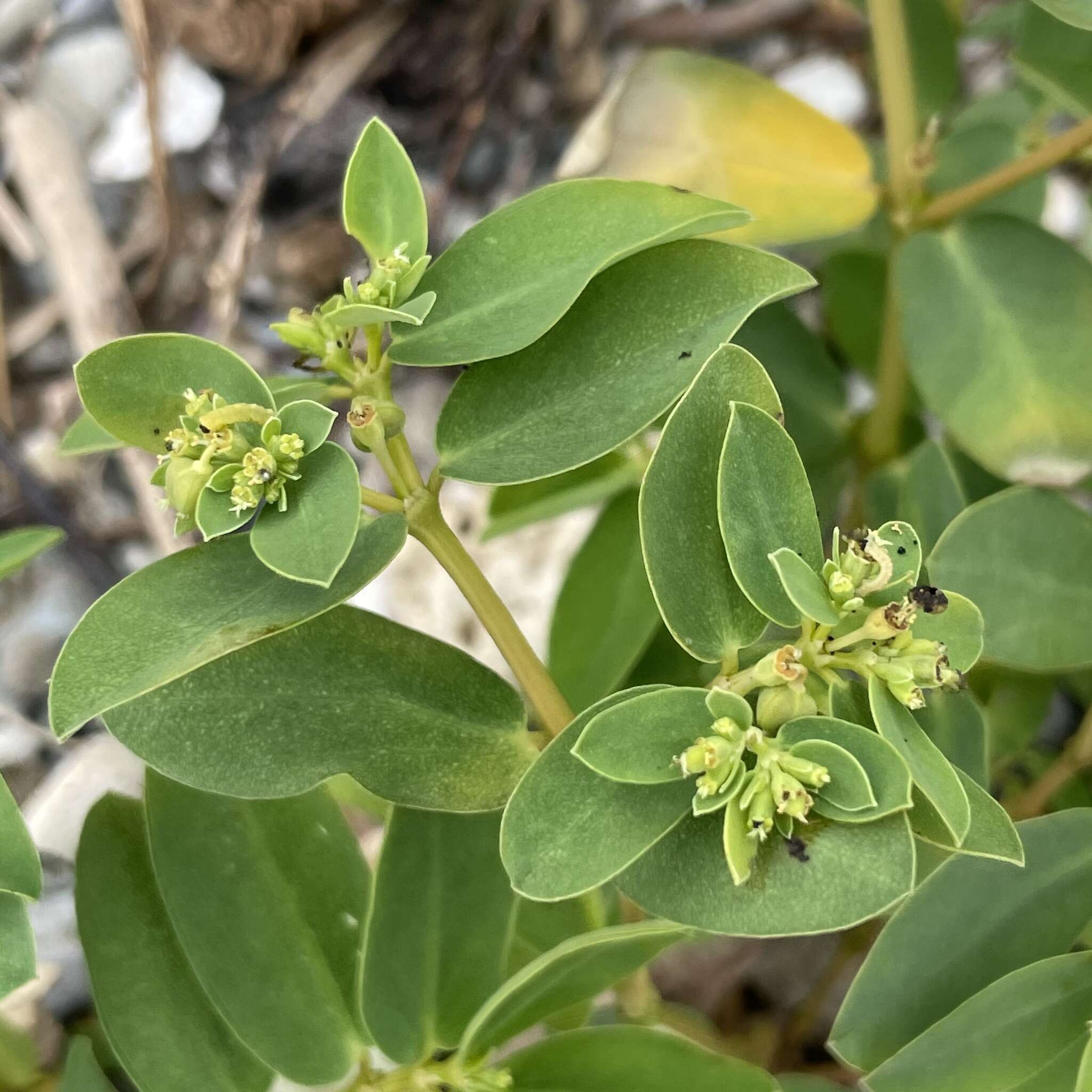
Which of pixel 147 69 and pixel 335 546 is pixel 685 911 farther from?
pixel 147 69

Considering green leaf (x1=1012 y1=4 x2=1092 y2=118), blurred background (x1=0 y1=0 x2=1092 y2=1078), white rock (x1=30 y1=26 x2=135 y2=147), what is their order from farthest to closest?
Result: white rock (x1=30 y1=26 x2=135 y2=147), blurred background (x1=0 y1=0 x2=1092 y2=1078), green leaf (x1=1012 y1=4 x2=1092 y2=118)

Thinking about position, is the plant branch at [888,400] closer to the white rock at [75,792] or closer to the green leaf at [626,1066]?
the green leaf at [626,1066]

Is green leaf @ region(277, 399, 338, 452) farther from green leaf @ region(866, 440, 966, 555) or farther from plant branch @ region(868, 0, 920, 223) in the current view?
plant branch @ region(868, 0, 920, 223)

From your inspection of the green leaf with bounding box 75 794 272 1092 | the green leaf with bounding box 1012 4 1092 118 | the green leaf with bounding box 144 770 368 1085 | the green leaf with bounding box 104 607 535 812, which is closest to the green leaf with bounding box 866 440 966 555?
the green leaf with bounding box 1012 4 1092 118

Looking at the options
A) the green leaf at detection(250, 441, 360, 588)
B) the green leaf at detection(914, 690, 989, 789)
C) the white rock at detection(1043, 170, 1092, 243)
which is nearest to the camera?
the green leaf at detection(250, 441, 360, 588)

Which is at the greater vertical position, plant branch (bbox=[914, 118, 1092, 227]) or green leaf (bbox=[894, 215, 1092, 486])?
plant branch (bbox=[914, 118, 1092, 227])

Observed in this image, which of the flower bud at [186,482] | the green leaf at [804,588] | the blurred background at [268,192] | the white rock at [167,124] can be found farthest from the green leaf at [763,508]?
the white rock at [167,124]
